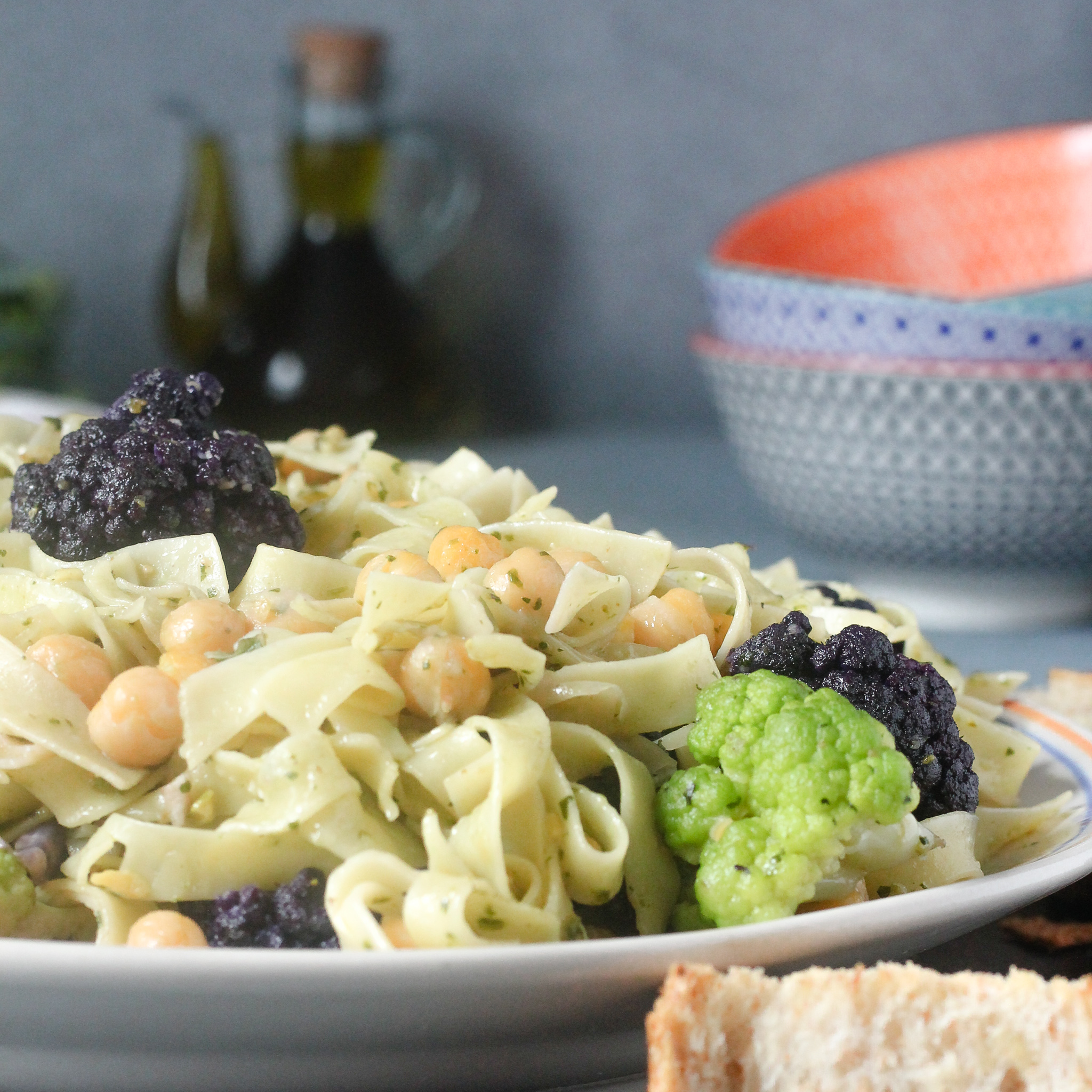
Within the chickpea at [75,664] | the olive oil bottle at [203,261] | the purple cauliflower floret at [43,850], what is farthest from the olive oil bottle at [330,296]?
the purple cauliflower floret at [43,850]

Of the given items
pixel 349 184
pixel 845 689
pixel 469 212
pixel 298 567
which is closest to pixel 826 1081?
pixel 845 689

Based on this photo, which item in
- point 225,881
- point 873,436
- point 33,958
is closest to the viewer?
point 33,958

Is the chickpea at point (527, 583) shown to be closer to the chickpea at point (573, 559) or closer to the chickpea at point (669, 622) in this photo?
the chickpea at point (573, 559)

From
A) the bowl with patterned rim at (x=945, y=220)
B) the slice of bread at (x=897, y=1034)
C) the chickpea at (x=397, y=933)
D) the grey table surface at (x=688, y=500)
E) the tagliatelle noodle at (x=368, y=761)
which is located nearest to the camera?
the slice of bread at (x=897, y=1034)

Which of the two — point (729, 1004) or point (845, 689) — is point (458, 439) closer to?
point (845, 689)

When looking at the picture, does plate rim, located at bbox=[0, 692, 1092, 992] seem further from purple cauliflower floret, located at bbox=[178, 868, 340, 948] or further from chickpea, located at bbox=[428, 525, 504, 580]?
chickpea, located at bbox=[428, 525, 504, 580]
